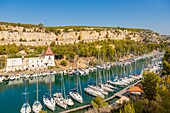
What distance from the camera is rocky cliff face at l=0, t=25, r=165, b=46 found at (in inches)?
2839

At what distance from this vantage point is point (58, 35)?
8494 cm

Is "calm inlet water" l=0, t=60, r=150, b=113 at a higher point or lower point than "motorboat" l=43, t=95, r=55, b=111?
lower

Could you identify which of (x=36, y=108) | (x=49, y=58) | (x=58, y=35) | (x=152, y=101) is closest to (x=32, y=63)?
(x=49, y=58)

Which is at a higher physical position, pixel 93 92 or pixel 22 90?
pixel 93 92

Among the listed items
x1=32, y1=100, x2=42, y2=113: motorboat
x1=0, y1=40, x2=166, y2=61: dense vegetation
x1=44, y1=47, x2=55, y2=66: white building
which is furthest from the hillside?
x1=32, y1=100, x2=42, y2=113: motorboat

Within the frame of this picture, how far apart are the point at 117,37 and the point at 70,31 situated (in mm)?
25156

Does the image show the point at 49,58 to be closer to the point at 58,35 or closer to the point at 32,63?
the point at 32,63

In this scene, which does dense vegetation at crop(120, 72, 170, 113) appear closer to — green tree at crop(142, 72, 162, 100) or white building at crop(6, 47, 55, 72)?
green tree at crop(142, 72, 162, 100)

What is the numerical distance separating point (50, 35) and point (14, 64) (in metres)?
34.3

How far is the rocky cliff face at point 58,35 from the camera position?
7211cm

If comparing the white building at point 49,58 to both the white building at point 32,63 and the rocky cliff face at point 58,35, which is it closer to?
the white building at point 32,63

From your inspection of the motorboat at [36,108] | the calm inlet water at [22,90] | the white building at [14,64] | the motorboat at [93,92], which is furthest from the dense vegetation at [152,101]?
the white building at [14,64]

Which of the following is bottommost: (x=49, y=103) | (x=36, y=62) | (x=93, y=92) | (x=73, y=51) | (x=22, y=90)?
(x=22, y=90)

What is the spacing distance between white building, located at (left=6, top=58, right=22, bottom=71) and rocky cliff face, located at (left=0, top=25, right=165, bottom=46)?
56.5 ft
